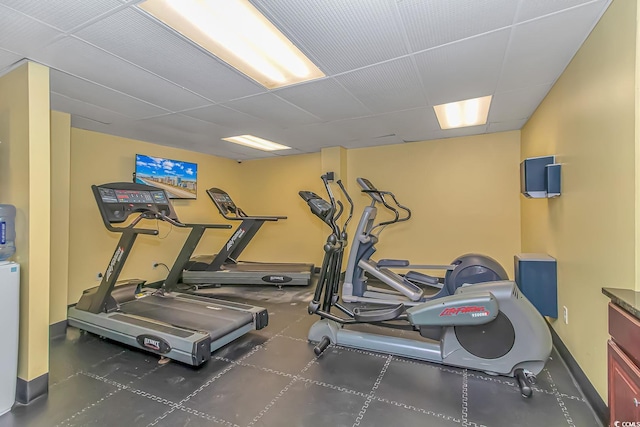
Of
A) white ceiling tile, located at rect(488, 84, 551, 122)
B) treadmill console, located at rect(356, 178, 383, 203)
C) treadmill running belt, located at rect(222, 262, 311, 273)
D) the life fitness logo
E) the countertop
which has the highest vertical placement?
white ceiling tile, located at rect(488, 84, 551, 122)

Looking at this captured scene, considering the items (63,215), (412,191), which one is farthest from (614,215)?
(63,215)

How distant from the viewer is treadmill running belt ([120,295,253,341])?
2.92 metres

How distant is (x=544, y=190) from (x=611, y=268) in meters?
1.27

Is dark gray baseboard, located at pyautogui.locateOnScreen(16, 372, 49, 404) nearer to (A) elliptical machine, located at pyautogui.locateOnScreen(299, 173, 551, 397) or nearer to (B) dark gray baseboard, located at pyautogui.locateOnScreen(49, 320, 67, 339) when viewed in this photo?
(B) dark gray baseboard, located at pyautogui.locateOnScreen(49, 320, 67, 339)

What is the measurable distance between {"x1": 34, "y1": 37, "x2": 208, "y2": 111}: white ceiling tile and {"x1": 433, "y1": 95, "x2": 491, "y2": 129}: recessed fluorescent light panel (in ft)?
9.38

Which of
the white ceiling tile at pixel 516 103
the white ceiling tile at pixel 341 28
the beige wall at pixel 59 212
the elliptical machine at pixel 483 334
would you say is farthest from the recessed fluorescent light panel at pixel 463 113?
the beige wall at pixel 59 212

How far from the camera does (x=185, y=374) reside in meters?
2.47

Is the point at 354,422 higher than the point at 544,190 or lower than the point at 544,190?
lower

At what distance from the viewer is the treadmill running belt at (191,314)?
9.59 ft

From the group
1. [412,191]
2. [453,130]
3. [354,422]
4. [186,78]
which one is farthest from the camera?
[412,191]

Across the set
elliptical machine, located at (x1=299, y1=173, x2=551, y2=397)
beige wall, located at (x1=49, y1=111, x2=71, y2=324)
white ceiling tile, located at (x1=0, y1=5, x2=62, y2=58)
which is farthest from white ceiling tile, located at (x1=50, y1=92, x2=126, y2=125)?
elliptical machine, located at (x1=299, y1=173, x2=551, y2=397)

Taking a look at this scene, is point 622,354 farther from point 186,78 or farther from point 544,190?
point 186,78

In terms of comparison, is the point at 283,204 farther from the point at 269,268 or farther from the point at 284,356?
the point at 284,356

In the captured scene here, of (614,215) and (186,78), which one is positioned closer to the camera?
(614,215)
